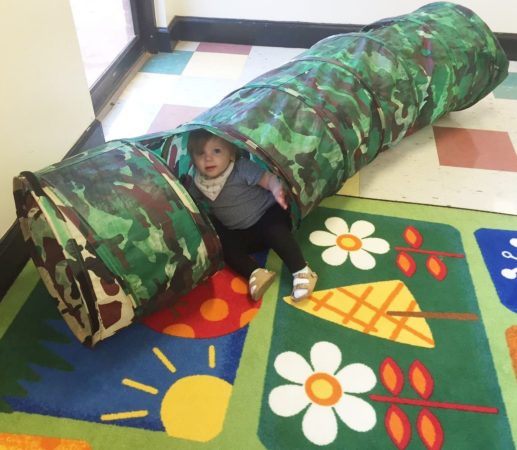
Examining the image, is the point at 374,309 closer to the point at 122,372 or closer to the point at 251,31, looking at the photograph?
the point at 122,372

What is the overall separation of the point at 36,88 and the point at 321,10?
1.65m

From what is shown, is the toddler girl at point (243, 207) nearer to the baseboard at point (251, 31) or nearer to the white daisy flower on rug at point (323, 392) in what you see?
the white daisy flower on rug at point (323, 392)

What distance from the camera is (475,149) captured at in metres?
1.91

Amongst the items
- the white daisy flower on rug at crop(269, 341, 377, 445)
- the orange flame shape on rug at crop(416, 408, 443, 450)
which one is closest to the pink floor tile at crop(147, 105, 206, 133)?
the white daisy flower on rug at crop(269, 341, 377, 445)

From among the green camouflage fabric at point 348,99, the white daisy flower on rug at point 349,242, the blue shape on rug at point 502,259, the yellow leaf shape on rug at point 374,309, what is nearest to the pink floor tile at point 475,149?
the green camouflage fabric at point 348,99

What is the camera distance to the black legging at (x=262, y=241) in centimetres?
136

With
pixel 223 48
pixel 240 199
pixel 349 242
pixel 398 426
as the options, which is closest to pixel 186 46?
pixel 223 48

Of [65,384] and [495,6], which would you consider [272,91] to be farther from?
[495,6]

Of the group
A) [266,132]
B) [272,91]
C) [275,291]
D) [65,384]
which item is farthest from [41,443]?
[272,91]

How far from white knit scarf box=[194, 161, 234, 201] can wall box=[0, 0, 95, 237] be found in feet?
1.55

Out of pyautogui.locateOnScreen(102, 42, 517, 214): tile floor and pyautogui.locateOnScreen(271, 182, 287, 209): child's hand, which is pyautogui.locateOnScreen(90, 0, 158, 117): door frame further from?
pyautogui.locateOnScreen(271, 182, 287, 209): child's hand

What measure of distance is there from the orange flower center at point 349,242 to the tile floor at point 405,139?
9.1 inches

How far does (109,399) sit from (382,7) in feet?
7.23

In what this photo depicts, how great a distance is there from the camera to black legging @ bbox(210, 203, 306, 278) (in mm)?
1356
